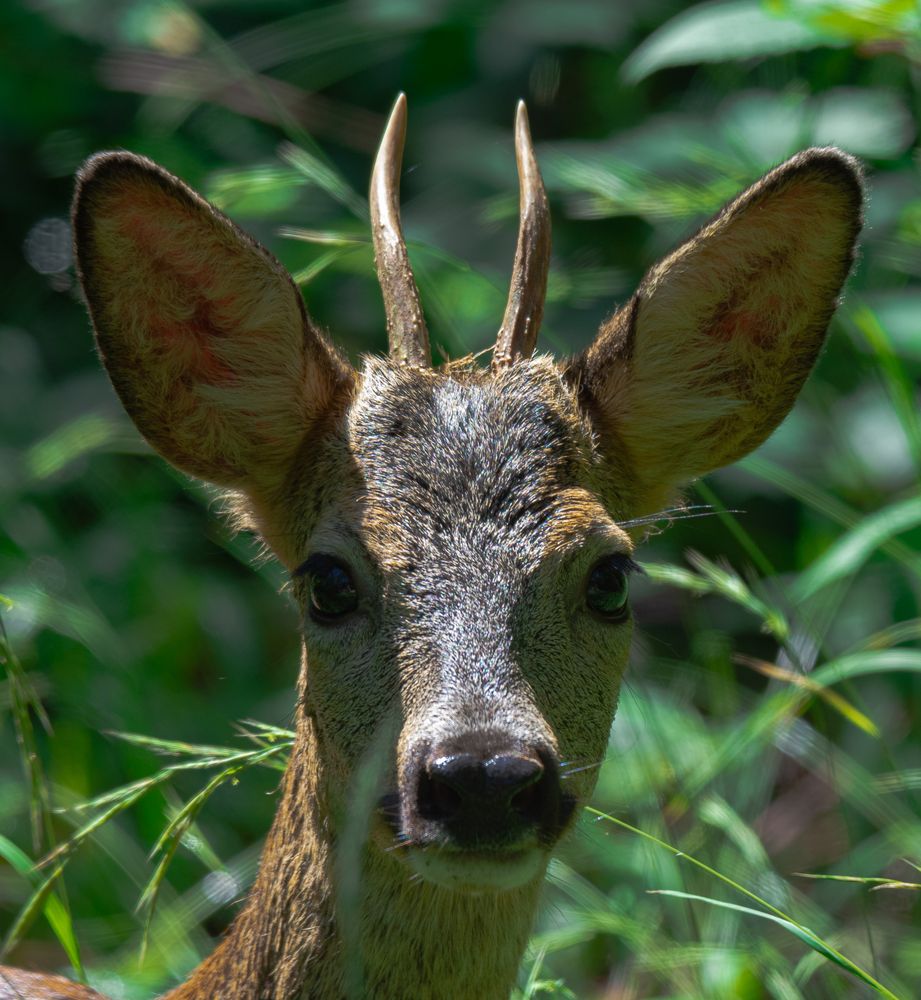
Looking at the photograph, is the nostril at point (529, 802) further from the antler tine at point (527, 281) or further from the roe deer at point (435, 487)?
the antler tine at point (527, 281)

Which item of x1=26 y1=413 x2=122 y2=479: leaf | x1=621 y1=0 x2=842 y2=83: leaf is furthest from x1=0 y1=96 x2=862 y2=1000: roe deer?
x1=26 y1=413 x2=122 y2=479: leaf

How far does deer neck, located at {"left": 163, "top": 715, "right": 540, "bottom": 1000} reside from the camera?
294 centimetres

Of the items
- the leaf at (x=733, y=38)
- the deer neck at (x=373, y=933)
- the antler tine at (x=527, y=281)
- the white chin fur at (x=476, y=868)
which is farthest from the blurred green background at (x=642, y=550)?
the white chin fur at (x=476, y=868)

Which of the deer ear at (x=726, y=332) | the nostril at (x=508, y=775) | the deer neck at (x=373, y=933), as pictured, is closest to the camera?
the nostril at (x=508, y=775)

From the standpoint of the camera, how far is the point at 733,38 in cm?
413

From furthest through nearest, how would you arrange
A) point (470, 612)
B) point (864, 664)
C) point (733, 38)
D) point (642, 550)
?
point (642, 550) < point (733, 38) < point (864, 664) < point (470, 612)

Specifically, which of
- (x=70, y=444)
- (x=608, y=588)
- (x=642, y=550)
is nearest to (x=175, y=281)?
(x=608, y=588)

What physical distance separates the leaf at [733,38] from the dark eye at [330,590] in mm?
1749

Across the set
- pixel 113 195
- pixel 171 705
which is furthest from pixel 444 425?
pixel 171 705

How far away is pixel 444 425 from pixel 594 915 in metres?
1.30

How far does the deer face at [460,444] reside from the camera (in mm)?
2744

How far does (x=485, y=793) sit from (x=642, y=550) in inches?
118

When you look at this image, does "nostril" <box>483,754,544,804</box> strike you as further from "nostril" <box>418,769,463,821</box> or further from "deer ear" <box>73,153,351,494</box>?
"deer ear" <box>73,153,351,494</box>

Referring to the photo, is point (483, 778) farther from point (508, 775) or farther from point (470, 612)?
point (470, 612)
